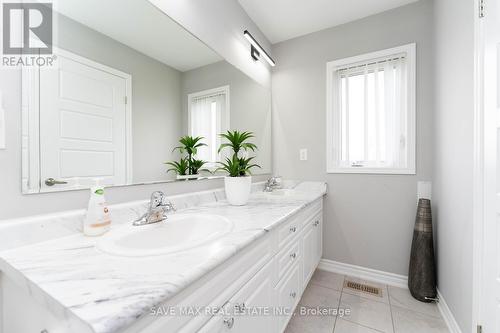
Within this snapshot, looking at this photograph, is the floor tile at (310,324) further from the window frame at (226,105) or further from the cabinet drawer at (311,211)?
the window frame at (226,105)

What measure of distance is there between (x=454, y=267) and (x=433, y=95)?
4.17ft

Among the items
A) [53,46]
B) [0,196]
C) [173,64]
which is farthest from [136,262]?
[173,64]

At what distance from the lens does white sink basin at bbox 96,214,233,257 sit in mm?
651

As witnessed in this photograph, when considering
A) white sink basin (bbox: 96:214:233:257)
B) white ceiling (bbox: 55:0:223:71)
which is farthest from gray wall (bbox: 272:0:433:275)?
white sink basin (bbox: 96:214:233:257)

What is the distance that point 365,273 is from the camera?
1978 mm

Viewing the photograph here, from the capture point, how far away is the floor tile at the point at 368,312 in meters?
1.42

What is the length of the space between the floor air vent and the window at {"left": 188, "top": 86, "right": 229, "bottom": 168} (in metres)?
1.57

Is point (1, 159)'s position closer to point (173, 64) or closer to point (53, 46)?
point (53, 46)

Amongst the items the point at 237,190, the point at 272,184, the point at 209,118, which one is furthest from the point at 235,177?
the point at 272,184

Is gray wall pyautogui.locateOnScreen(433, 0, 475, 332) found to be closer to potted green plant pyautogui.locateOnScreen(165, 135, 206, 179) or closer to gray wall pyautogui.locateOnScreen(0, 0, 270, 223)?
potted green plant pyautogui.locateOnScreen(165, 135, 206, 179)

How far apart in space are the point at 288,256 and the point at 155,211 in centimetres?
77

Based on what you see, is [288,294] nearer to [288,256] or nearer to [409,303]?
[288,256]

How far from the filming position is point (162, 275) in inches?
20.3

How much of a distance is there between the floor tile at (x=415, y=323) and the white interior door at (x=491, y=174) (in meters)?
0.40
